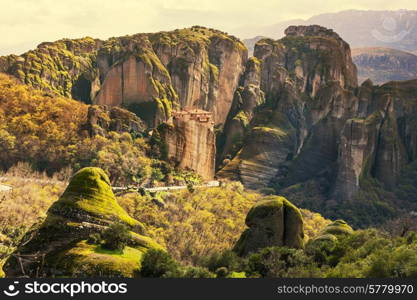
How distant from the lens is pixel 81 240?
47469mm

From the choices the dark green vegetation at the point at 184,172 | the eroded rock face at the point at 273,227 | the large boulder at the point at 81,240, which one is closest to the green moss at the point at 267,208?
the eroded rock face at the point at 273,227

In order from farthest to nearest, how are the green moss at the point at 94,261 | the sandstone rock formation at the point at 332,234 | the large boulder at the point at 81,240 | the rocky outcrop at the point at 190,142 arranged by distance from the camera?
the rocky outcrop at the point at 190,142 → the sandstone rock formation at the point at 332,234 → the large boulder at the point at 81,240 → the green moss at the point at 94,261

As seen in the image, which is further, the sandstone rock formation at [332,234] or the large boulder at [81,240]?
the sandstone rock formation at [332,234]

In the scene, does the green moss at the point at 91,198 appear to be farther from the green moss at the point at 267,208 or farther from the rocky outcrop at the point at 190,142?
the rocky outcrop at the point at 190,142

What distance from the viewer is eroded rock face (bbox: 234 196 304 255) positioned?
65.7 m

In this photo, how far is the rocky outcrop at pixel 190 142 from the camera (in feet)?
402

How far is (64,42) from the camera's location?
18938cm

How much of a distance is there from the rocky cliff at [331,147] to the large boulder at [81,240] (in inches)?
4433

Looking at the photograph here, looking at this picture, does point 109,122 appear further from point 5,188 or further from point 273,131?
point 273,131

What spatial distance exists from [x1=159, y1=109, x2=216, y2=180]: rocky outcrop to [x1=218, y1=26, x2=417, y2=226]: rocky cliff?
3180 centimetres

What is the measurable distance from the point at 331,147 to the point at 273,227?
Result: 389 ft

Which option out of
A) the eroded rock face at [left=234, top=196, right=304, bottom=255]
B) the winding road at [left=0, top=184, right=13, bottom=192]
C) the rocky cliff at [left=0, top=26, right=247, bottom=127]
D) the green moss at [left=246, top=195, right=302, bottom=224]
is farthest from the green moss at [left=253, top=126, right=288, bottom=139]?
the eroded rock face at [left=234, top=196, right=304, bottom=255]

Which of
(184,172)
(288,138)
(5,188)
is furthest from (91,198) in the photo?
(288,138)

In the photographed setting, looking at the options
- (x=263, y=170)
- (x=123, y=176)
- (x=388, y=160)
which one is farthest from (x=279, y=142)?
(x=123, y=176)
